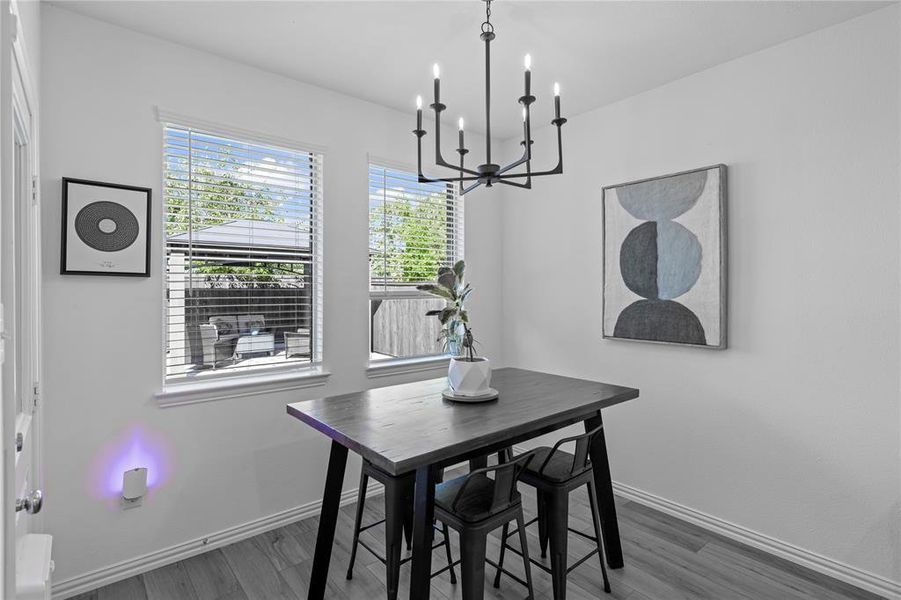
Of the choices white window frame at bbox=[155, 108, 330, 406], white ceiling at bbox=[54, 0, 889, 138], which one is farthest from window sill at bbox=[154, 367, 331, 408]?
white ceiling at bbox=[54, 0, 889, 138]

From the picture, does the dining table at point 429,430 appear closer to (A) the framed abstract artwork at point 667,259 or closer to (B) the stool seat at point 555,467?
(B) the stool seat at point 555,467

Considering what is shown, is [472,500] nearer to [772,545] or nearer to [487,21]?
[772,545]

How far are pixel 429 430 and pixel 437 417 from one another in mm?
182

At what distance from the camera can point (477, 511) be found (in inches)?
71.9

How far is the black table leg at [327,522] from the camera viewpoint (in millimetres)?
2104

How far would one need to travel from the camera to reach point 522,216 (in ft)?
12.8

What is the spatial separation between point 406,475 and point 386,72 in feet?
7.32

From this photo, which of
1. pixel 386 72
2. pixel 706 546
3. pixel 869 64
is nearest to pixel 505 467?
pixel 706 546

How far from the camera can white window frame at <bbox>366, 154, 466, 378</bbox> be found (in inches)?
129

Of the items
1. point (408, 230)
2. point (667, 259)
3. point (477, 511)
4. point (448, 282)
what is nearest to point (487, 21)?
point (448, 282)

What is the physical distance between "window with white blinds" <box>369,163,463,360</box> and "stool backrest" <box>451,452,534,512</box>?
63.3 inches

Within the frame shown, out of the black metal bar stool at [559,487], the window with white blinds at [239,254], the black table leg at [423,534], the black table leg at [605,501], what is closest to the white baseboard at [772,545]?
the black table leg at [605,501]

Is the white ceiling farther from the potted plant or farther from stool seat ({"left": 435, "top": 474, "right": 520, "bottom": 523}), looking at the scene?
stool seat ({"left": 435, "top": 474, "right": 520, "bottom": 523})

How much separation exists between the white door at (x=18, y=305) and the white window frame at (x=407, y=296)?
67.7 inches
